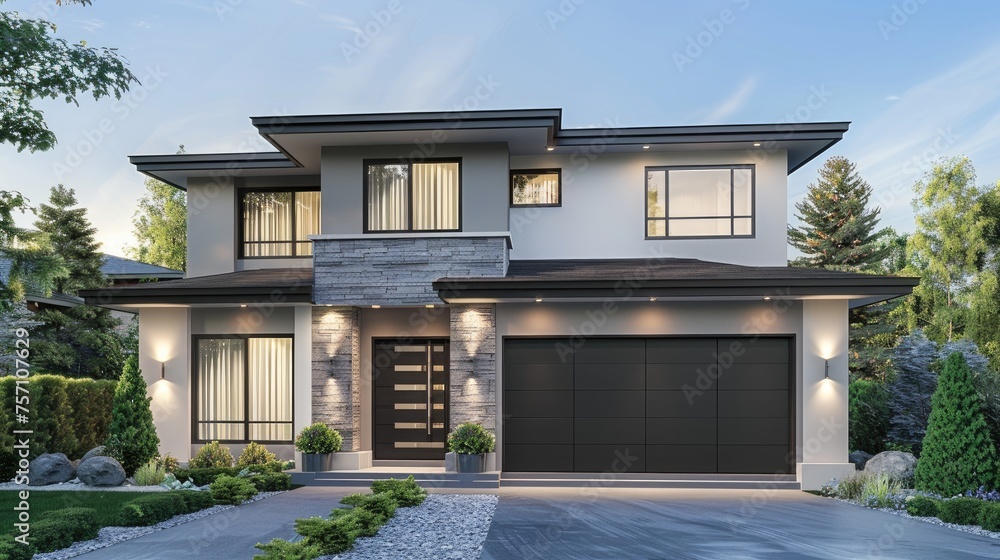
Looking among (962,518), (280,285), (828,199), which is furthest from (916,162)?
(280,285)

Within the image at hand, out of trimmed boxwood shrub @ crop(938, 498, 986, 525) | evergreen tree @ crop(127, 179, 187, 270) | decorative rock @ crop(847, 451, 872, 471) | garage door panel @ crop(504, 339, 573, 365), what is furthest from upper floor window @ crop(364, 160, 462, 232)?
evergreen tree @ crop(127, 179, 187, 270)

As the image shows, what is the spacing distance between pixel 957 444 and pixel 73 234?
26.4m

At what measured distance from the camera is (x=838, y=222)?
3253 cm

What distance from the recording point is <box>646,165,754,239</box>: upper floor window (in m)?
14.1

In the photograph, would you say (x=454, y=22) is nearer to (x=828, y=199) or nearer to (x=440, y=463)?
(x=440, y=463)

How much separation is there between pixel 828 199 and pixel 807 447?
23.8 metres

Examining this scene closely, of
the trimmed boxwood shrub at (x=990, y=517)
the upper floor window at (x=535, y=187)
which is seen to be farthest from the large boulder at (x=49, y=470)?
the trimmed boxwood shrub at (x=990, y=517)

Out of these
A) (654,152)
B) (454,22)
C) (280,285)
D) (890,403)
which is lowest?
(890,403)

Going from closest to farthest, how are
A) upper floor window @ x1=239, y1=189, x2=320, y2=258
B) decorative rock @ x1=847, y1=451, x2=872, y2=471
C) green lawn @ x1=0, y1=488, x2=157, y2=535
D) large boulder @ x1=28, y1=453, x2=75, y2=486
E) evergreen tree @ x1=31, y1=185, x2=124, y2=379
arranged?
green lawn @ x1=0, y1=488, x2=157, y2=535 → large boulder @ x1=28, y1=453, x2=75, y2=486 → decorative rock @ x1=847, y1=451, x2=872, y2=471 → upper floor window @ x1=239, y1=189, x2=320, y2=258 → evergreen tree @ x1=31, y1=185, x2=124, y2=379

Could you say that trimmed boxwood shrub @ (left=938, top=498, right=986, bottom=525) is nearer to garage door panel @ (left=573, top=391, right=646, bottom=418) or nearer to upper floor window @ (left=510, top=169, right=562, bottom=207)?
garage door panel @ (left=573, top=391, right=646, bottom=418)

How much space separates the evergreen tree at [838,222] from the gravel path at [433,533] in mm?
26599

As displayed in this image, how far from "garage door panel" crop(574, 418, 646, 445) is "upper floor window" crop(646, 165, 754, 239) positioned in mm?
3820

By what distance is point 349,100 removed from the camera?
2952cm

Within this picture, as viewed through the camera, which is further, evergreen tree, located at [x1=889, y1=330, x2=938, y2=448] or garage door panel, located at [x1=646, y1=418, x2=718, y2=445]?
evergreen tree, located at [x1=889, y1=330, x2=938, y2=448]
